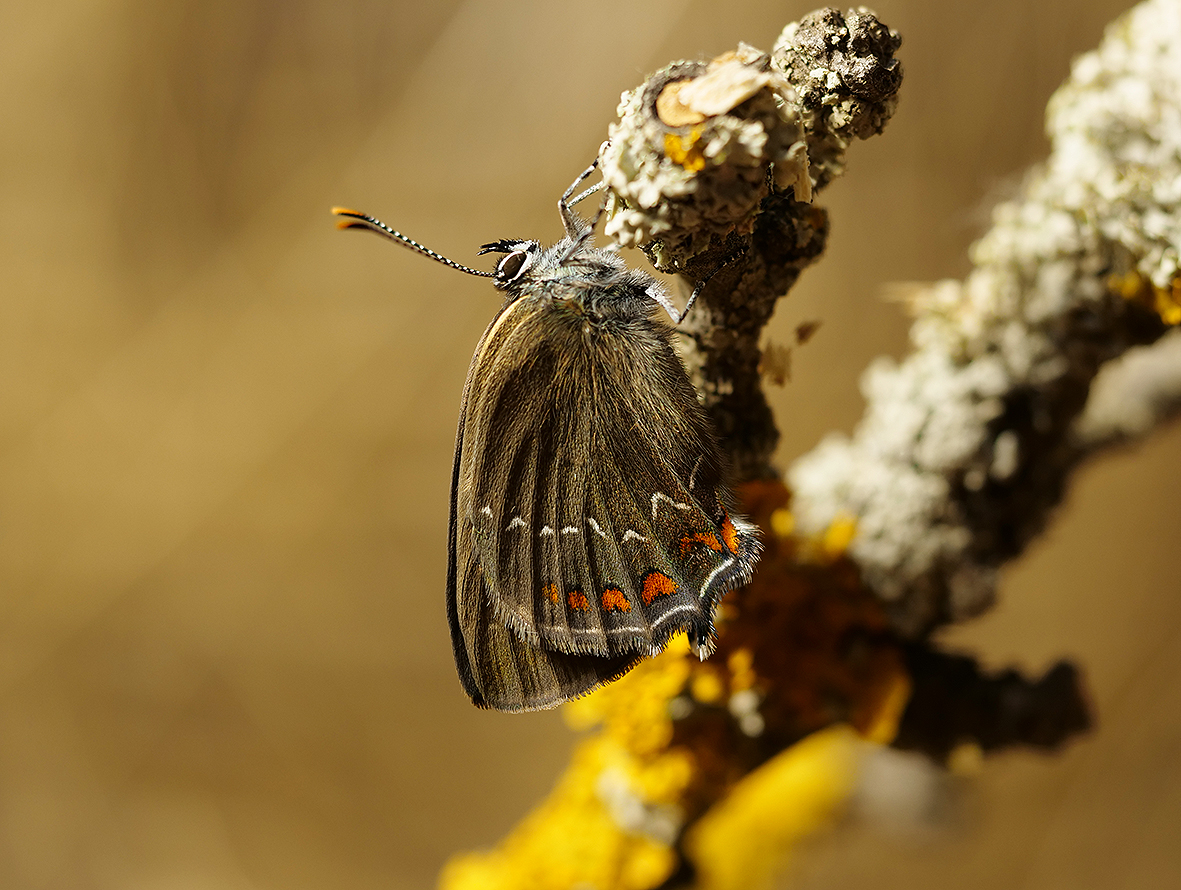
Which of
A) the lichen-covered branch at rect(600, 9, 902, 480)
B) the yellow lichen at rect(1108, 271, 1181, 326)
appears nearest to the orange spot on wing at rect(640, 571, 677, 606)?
the lichen-covered branch at rect(600, 9, 902, 480)

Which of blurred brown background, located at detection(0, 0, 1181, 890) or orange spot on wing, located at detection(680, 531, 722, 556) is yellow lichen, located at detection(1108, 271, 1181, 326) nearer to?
orange spot on wing, located at detection(680, 531, 722, 556)

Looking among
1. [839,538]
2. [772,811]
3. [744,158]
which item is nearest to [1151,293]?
[839,538]

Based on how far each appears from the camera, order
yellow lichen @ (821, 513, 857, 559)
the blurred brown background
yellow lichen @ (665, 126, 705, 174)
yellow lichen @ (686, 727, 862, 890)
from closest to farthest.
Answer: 1. yellow lichen @ (665, 126, 705, 174)
2. yellow lichen @ (821, 513, 857, 559)
3. yellow lichen @ (686, 727, 862, 890)
4. the blurred brown background

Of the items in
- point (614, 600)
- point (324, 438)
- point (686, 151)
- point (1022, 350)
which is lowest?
point (614, 600)

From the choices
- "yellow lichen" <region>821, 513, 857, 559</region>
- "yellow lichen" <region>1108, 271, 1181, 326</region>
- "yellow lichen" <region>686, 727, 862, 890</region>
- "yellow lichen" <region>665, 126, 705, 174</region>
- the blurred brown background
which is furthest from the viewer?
the blurred brown background

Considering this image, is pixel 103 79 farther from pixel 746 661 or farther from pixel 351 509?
pixel 746 661

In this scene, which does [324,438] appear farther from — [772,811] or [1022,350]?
[1022,350]

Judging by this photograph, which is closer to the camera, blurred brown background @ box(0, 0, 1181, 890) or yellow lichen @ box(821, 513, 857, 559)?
yellow lichen @ box(821, 513, 857, 559)

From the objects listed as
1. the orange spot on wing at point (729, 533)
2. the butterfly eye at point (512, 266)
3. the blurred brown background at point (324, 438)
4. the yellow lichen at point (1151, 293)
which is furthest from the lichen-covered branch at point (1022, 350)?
the blurred brown background at point (324, 438)
